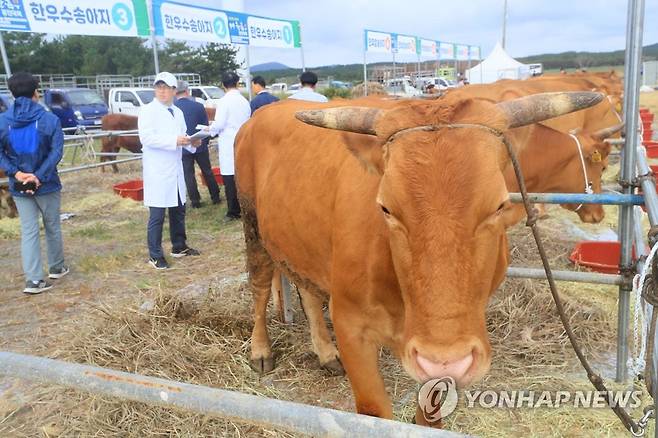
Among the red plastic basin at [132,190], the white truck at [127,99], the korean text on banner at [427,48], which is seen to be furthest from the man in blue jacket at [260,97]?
the korean text on banner at [427,48]

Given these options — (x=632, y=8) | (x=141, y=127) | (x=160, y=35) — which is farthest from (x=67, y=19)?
(x=632, y=8)

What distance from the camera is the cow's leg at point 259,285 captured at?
4.11m

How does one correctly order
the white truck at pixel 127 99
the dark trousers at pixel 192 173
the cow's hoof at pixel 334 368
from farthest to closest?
the white truck at pixel 127 99
the dark trousers at pixel 192 173
the cow's hoof at pixel 334 368

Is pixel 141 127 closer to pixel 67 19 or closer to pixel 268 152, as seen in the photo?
pixel 268 152

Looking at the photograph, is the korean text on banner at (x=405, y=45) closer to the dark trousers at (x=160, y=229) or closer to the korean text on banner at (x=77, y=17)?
the korean text on banner at (x=77, y=17)

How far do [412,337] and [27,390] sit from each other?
3087 mm

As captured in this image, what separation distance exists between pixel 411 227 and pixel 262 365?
2520mm

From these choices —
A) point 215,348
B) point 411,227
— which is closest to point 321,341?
point 215,348

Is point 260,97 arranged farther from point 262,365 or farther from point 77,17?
point 262,365

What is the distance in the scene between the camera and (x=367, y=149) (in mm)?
2270

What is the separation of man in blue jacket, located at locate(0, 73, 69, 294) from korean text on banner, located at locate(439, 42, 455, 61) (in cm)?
3137

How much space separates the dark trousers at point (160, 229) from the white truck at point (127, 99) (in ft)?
53.9

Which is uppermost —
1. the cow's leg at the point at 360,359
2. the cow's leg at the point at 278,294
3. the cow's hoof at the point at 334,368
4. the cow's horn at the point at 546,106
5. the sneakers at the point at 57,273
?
the cow's horn at the point at 546,106

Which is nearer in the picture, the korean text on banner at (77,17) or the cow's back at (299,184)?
the cow's back at (299,184)
